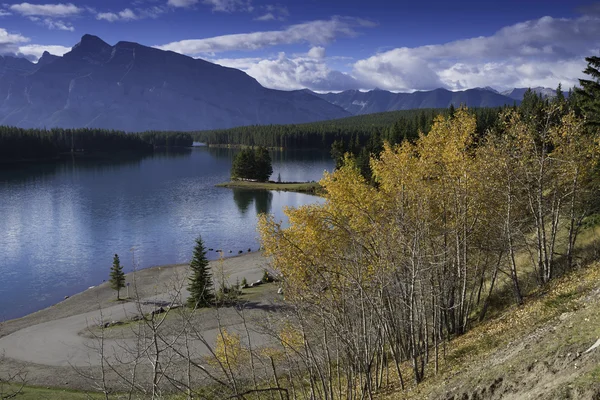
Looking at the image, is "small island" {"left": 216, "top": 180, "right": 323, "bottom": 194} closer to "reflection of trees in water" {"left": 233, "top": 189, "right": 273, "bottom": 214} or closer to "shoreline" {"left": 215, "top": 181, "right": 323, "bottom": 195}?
"shoreline" {"left": 215, "top": 181, "right": 323, "bottom": 195}

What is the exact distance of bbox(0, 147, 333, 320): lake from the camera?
1964 inches

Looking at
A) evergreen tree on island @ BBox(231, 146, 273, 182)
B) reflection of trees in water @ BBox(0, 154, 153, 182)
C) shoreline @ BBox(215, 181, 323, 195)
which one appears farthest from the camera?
reflection of trees in water @ BBox(0, 154, 153, 182)

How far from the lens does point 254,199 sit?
98.9m

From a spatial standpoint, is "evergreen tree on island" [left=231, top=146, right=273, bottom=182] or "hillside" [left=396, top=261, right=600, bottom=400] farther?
"evergreen tree on island" [left=231, top=146, right=273, bottom=182]

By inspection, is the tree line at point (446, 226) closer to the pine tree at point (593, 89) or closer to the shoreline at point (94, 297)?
the pine tree at point (593, 89)

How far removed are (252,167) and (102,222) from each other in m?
51.8

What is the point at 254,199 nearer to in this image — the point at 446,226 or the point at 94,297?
the point at 94,297

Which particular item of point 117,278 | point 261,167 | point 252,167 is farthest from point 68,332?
point 261,167

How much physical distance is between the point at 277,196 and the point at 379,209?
258 ft

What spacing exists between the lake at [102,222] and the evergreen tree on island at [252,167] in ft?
22.8

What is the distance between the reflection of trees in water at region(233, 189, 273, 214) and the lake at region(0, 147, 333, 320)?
0.21 metres

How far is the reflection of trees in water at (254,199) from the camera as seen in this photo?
290ft

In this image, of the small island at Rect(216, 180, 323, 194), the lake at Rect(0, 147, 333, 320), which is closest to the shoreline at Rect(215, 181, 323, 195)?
the small island at Rect(216, 180, 323, 194)

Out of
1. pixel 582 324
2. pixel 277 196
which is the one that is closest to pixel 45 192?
→ pixel 277 196
